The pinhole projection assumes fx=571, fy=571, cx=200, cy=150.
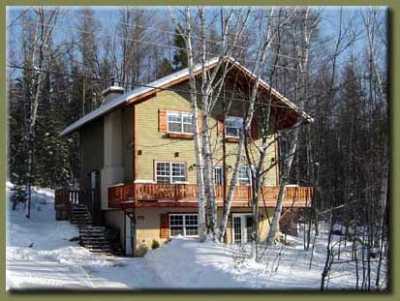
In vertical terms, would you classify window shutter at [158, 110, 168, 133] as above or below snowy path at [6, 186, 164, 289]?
above

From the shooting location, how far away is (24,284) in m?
9.91

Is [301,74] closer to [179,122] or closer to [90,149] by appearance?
[179,122]

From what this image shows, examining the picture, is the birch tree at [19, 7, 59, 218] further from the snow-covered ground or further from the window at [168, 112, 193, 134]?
the window at [168, 112, 193, 134]

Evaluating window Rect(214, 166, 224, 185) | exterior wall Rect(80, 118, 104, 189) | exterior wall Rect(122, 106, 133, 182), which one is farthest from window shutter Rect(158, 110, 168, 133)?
exterior wall Rect(80, 118, 104, 189)

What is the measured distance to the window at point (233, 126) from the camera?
1781cm

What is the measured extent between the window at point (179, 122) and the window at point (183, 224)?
103 inches

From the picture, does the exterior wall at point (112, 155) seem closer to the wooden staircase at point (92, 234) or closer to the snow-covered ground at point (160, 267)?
the wooden staircase at point (92, 234)

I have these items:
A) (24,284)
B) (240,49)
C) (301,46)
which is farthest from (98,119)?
(24,284)

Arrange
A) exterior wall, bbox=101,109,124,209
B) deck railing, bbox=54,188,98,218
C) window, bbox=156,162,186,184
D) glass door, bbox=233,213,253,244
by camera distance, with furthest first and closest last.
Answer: deck railing, bbox=54,188,98,218 < glass door, bbox=233,213,253,244 < exterior wall, bbox=101,109,124,209 < window, bbox=156,162,186,184

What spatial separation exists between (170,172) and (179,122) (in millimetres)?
1576

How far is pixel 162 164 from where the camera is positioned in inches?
675

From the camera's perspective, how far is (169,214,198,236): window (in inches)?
660

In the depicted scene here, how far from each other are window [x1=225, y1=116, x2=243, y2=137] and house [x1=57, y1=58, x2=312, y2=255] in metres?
0.03

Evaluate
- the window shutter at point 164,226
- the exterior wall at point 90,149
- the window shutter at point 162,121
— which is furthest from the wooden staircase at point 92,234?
the window shutter at point 162,121
